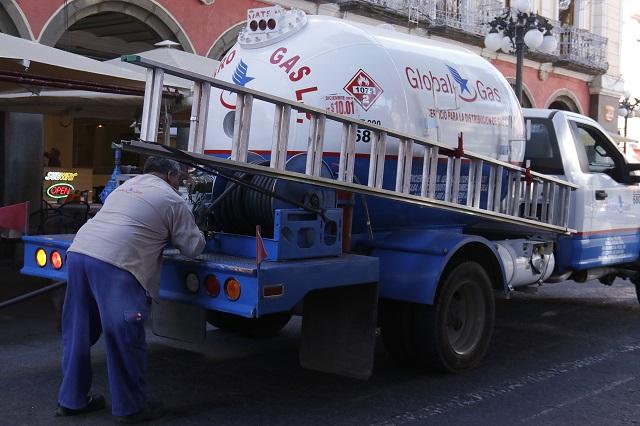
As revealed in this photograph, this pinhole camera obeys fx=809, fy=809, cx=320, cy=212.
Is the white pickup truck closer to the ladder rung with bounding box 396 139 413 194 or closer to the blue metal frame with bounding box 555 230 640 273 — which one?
the blue metal frame with bounding box 555 230 640 273

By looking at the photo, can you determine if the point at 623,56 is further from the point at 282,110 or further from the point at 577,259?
the point at 282,110

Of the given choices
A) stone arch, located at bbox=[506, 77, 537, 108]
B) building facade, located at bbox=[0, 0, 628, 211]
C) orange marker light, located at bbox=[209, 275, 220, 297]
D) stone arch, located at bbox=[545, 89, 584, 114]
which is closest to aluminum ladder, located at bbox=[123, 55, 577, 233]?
orange marker light, located at bbox=[209, 275, 220, 297]

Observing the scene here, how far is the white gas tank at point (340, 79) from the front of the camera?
5.81 meters

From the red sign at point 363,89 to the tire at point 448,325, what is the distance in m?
1.40

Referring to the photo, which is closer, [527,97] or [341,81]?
[341,81]

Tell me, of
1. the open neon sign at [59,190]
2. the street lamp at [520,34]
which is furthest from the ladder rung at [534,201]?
the open neon sign at [59,190]

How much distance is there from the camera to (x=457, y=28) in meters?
19.9

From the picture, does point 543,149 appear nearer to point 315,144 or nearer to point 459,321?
point 459,321

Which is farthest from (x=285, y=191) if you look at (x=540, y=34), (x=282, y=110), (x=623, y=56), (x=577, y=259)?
(x=623, y=56)

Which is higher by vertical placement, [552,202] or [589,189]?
[589,189]

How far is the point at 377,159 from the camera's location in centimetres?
559

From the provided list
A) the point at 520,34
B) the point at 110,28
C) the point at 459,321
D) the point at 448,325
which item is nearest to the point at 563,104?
the point at 520,34

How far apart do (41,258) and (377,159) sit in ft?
7.95

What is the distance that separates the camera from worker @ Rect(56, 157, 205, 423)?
4625mm
